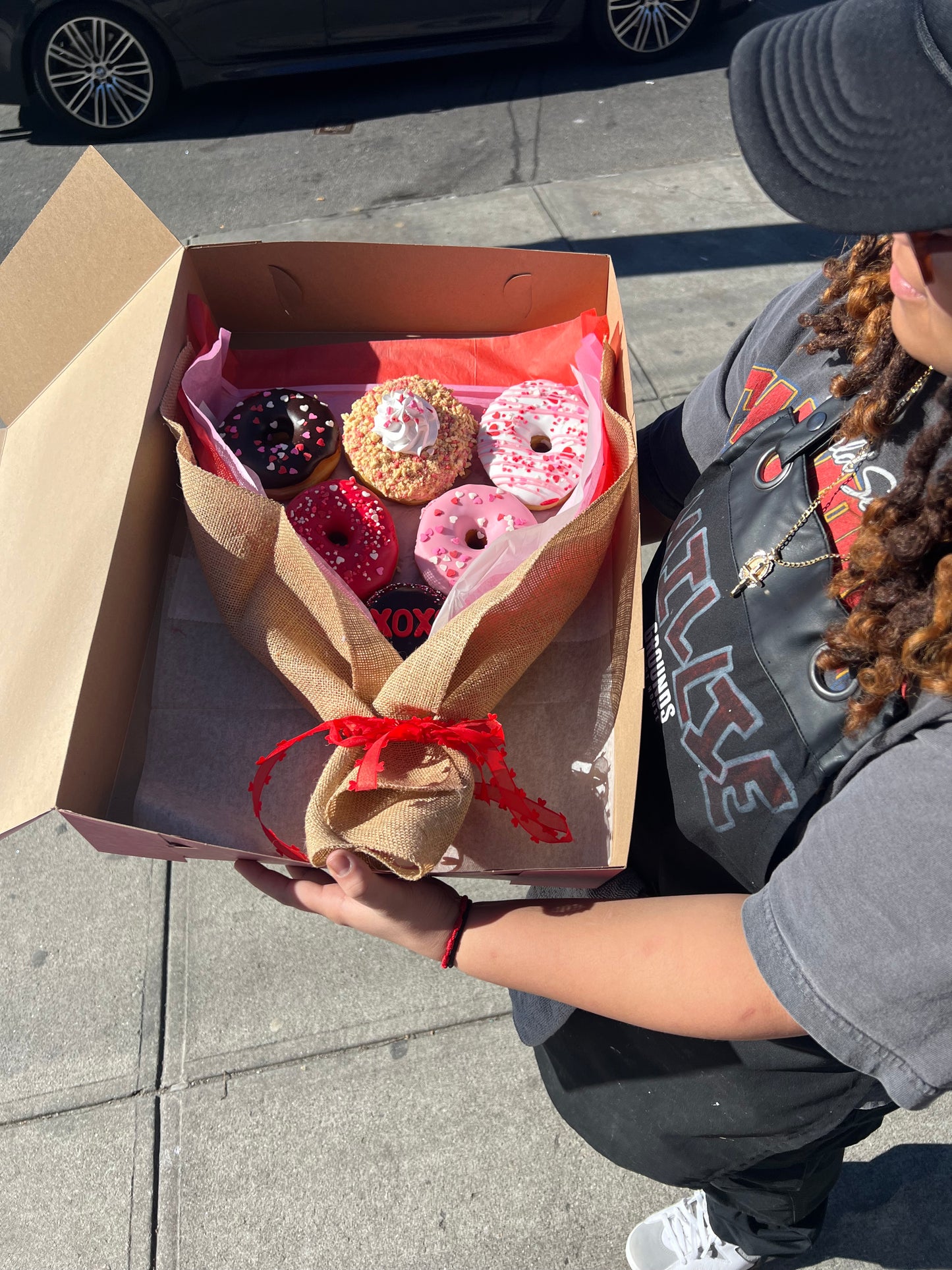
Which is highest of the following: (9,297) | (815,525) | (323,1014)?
(9,297)

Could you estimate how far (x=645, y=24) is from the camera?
5551 mm

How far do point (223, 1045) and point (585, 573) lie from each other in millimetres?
1539

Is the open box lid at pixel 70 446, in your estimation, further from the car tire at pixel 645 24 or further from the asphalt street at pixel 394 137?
the car tire at pixel 645 24

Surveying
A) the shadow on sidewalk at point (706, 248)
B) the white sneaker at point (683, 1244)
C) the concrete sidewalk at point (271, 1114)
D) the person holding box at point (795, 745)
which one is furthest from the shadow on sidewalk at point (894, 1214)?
the shadow on sidewalk at point (706, 248)

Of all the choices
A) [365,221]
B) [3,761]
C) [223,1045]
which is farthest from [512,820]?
[365,221]

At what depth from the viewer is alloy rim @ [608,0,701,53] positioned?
547 centimetres

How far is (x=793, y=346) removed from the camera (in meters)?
1.20

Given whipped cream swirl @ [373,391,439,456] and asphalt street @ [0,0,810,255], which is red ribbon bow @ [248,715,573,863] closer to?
whipped cream swirl @ [373,391,439,456]

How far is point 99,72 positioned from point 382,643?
5.50m

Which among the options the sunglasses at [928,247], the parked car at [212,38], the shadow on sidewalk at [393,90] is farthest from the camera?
the shadow on sidewalk at [393,90]

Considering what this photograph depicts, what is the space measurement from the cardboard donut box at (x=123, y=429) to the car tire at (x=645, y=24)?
5090mm

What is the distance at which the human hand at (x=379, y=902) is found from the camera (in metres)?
1.04

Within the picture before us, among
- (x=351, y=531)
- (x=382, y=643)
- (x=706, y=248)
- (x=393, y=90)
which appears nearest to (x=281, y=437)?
(x=351, y=531)

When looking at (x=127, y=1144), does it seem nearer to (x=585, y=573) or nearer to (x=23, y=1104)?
(x=23, y=1104)
